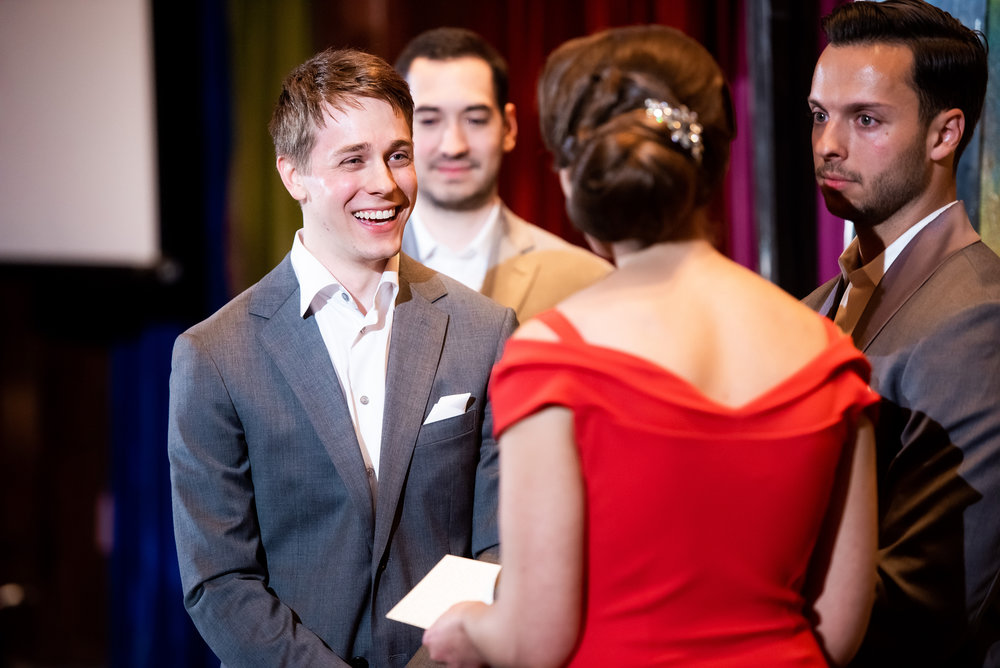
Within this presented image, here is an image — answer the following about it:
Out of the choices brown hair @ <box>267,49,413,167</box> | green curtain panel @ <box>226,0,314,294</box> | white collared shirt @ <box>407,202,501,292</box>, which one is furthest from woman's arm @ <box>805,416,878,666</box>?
green curtain panel @ <box>226,0,314,294</box>

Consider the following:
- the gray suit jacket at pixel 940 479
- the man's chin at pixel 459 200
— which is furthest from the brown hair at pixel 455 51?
the gray suit jacket at pixel 940 479

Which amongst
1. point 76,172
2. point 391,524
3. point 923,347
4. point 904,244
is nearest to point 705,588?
point 391,524

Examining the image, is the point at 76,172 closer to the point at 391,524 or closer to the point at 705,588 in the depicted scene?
the point at 391,524

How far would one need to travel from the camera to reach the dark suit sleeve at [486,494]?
5.89 ft

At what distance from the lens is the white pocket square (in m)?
1.75

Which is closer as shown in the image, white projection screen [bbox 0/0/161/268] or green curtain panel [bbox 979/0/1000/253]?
green curtain panel [bbox 979/0/1000/253]

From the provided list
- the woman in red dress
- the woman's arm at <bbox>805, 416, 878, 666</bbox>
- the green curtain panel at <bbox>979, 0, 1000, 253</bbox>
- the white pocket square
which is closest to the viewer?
the woman in red dress

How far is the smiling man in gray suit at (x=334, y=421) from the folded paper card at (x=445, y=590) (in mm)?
184

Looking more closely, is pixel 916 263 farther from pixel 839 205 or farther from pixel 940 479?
pixel 940 479

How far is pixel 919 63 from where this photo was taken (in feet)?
6.24

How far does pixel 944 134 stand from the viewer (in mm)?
1906

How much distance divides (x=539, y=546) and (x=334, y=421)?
2.10 feet

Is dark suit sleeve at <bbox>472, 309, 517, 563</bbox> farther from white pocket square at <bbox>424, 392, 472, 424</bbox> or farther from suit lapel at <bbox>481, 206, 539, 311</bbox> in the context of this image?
suit lapel at <bbox>481, 206, 539, 311</bbox>

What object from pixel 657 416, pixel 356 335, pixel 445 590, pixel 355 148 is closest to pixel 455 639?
pixel 445 590
